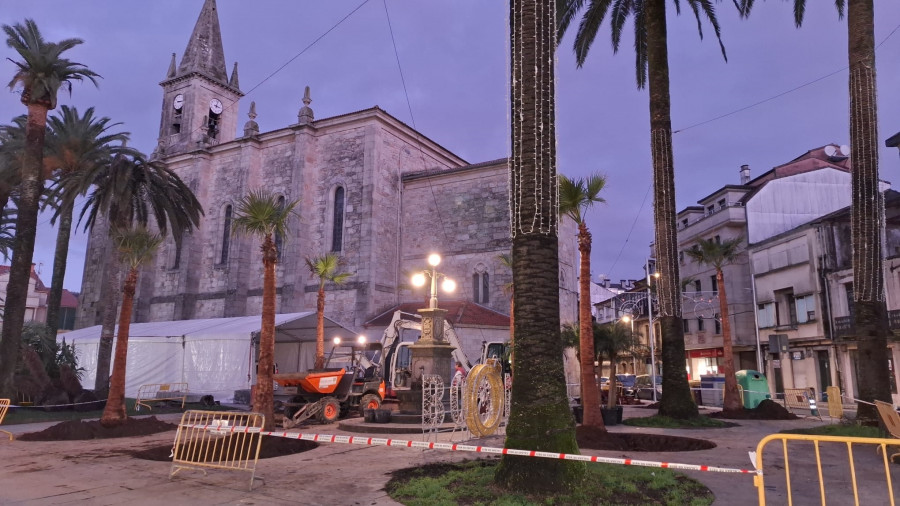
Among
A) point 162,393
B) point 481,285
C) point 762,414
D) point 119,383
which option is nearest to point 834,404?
point 762,414

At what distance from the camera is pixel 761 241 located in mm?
36438

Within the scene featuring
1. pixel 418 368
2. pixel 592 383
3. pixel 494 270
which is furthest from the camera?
pixel 494 270

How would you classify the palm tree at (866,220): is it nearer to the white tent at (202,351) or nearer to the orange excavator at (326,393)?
the orange excavator at (326,393)

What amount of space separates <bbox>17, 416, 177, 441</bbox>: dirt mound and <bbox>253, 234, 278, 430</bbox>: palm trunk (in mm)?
3658

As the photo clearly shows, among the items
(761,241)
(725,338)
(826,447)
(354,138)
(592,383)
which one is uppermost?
(354,138)

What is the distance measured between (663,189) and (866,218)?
4900 mm

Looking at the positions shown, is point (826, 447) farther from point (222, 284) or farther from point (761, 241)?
point (222, 284)

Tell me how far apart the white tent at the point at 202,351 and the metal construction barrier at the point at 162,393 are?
1.35ft

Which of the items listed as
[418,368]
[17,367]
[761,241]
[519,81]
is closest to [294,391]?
[418,368]

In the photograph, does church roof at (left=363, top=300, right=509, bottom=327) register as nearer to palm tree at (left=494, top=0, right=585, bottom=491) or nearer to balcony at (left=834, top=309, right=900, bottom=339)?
balcony at (left=834, top=309, right=900, bottom=339)

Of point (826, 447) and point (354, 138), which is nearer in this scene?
point (826, 447)

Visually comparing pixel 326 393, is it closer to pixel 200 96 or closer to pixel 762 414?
pixel 762 414

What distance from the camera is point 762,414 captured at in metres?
18.1

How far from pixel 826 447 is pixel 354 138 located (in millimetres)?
27453
